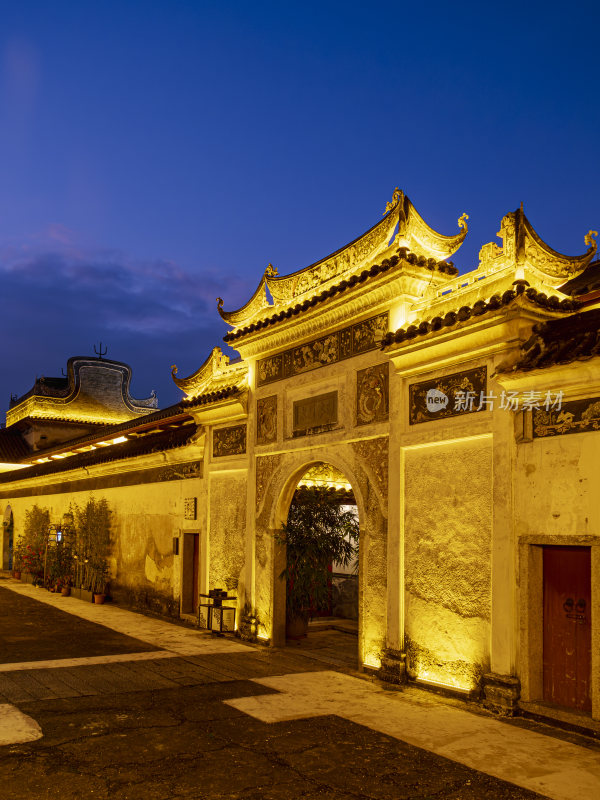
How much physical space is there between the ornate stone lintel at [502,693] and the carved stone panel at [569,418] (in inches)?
96.2

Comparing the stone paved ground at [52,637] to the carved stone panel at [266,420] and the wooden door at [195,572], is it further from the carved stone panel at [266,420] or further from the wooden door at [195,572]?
the carved stone panel at [266,420]

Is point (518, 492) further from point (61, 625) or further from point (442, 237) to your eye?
point (61, 625)

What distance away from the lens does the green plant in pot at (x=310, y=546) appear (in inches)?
452

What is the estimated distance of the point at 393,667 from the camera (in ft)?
28.5

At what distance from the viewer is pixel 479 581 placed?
7.71m

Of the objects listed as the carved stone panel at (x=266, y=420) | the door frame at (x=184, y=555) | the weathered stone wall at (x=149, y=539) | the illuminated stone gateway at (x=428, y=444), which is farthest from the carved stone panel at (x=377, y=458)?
the door frame at (x=184, y=555)

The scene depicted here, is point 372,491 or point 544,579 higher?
point 372,491

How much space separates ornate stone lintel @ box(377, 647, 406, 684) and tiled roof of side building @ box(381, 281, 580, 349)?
3773 mm

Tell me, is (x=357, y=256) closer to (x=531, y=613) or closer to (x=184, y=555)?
(x=531, y=613)

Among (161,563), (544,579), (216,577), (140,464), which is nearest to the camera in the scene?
(544,579)

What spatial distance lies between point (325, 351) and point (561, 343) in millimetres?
4384

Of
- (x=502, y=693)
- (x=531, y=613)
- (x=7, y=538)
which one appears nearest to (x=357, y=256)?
(x=531, y=613)

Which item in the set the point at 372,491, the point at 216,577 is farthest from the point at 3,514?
the point at 372,491

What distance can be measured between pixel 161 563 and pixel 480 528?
8927 mm
